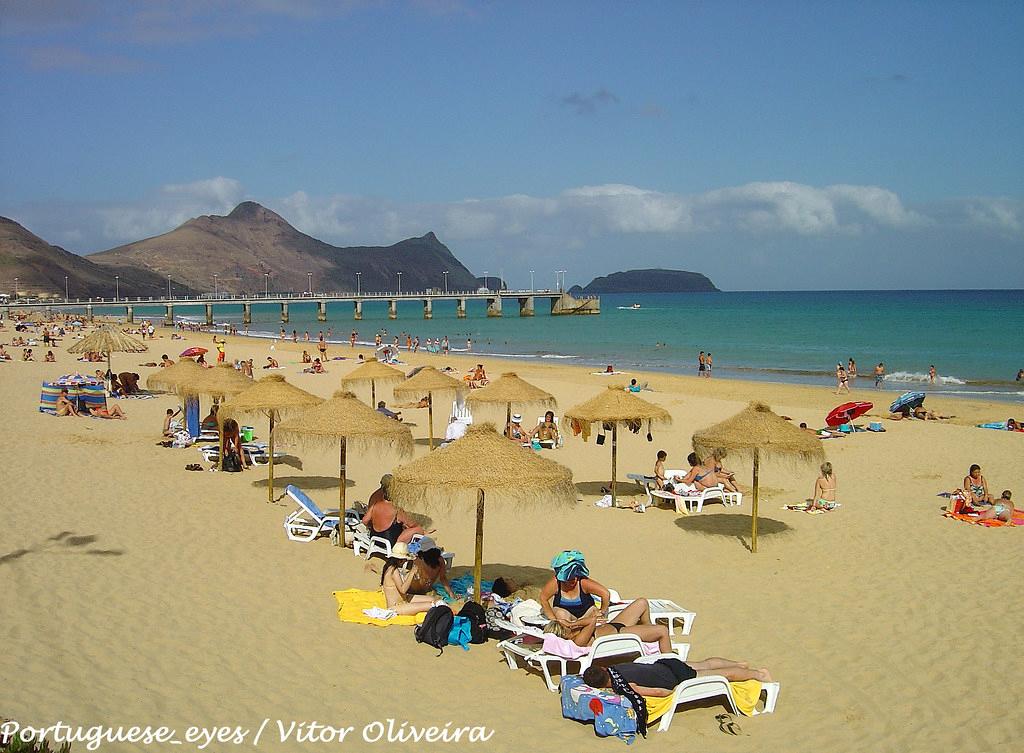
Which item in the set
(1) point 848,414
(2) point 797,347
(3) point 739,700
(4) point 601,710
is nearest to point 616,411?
(3) point 739,700

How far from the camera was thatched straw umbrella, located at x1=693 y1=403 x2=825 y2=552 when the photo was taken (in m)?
8.55

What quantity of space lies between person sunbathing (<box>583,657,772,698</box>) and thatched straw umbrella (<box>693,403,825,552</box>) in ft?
11.5

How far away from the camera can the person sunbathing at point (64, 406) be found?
16391 mm

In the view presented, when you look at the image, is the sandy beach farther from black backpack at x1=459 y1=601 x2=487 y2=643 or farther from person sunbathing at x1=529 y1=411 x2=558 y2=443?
person sunbathing at x1=529 y1=411 x2=558 y2=443

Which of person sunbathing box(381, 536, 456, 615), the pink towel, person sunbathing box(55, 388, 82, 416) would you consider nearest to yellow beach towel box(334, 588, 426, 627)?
person sunbathing box(381, 536, 456, 615)

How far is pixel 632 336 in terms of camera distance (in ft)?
217

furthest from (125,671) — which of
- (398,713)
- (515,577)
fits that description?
(515,577)

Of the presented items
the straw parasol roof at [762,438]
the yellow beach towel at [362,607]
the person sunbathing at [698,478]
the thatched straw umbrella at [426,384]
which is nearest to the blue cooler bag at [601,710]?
the yellow beach towel at [362,607]

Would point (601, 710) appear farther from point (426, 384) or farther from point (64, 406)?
point (64, 406)

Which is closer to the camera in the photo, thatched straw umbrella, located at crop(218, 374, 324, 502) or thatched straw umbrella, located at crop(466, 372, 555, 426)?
thatched straw umbrella, located at crop(218, 374, 324, 502)

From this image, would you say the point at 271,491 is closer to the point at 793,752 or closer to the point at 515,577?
the point at 515,577

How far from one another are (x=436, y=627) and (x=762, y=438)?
13.4 ft

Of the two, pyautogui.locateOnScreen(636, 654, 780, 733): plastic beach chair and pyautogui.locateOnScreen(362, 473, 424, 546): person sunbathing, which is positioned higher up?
pyautogui.locateOnScreen(362, 473, 424, 546): person sunbathing

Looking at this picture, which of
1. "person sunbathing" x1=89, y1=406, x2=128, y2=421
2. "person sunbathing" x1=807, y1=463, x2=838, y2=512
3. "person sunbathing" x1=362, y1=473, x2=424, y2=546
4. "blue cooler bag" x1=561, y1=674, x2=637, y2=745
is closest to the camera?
"blue cooler bag" x1=561, y1=674, x2=637, y2=745
